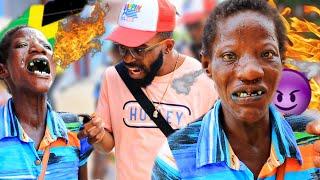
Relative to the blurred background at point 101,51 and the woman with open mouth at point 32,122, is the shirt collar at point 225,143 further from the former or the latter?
the woman with open mouth at point 32,122

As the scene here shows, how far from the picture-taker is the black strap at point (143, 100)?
4660 millimetres

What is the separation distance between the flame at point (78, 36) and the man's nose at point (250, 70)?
179 cm

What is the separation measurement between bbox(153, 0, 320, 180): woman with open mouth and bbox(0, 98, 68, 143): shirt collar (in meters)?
1.29

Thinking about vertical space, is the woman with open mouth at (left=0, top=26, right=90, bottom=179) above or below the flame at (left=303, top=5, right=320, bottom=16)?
below

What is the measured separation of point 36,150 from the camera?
415 centimetres

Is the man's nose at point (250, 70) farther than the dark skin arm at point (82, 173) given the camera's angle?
No

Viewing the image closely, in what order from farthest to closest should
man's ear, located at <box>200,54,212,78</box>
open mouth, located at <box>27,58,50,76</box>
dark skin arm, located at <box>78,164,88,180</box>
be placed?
dark skin arm, located at <box>78,164,88,180</box> < open mouth, located at <box>27,58,50,76</box> < man's ear, located at <box>200,54,212,78</box>

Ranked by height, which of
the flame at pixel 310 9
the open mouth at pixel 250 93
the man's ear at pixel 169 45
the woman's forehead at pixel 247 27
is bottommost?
the man's ear at pixel 169 45

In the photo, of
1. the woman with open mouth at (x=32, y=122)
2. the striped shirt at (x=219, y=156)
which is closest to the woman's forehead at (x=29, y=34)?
the woman with open mouth at (x=32, y=122)

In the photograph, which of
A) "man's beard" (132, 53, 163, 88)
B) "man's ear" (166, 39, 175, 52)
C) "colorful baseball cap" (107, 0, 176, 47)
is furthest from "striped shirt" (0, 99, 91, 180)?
"man's ear" (166, 39, 175, 52)

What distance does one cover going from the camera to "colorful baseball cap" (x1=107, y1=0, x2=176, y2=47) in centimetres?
477

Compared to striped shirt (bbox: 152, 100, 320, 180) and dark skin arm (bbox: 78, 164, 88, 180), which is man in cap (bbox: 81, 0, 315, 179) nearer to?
dark skin arm (bbox: 78, 164, 88, 180)

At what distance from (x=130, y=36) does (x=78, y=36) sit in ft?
1.26

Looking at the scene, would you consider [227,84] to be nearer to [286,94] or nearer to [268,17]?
[268,17]
